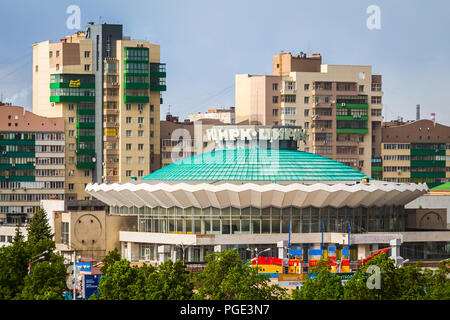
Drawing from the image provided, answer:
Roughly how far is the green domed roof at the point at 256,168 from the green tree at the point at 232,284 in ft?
80.8

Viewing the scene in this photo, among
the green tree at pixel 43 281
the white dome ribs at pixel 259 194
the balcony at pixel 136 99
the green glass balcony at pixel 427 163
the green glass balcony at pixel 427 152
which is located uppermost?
the balcony at pixel 136 99

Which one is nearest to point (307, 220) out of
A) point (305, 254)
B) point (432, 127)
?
point (305, 254)

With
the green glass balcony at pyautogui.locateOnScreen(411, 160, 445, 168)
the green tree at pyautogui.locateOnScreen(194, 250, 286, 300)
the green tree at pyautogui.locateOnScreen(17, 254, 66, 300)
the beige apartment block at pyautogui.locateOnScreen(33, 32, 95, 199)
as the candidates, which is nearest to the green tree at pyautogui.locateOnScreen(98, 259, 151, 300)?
the green tree at pyautogui.locateOnScreen(17, 254, 66, 300)

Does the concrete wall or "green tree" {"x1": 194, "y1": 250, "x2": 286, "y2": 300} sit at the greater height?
the concrete wall

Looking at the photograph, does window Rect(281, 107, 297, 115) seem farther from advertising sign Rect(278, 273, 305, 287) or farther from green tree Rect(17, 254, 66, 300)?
green tree Rect(17, 254, 66, 300)

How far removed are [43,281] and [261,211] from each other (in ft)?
89.8

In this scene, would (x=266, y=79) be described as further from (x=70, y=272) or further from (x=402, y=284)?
(x=402, y=284)

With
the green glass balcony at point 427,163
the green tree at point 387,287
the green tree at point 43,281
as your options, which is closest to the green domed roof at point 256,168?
the green tree at point 43,281

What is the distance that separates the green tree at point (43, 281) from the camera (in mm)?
59316

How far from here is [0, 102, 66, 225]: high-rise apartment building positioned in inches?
4948

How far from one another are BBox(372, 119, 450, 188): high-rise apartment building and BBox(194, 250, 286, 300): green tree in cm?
7723

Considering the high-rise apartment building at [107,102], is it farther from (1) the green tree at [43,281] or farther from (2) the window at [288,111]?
(1) the green tree at [43,281]

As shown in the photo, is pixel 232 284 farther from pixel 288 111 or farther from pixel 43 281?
pixel 288 111
